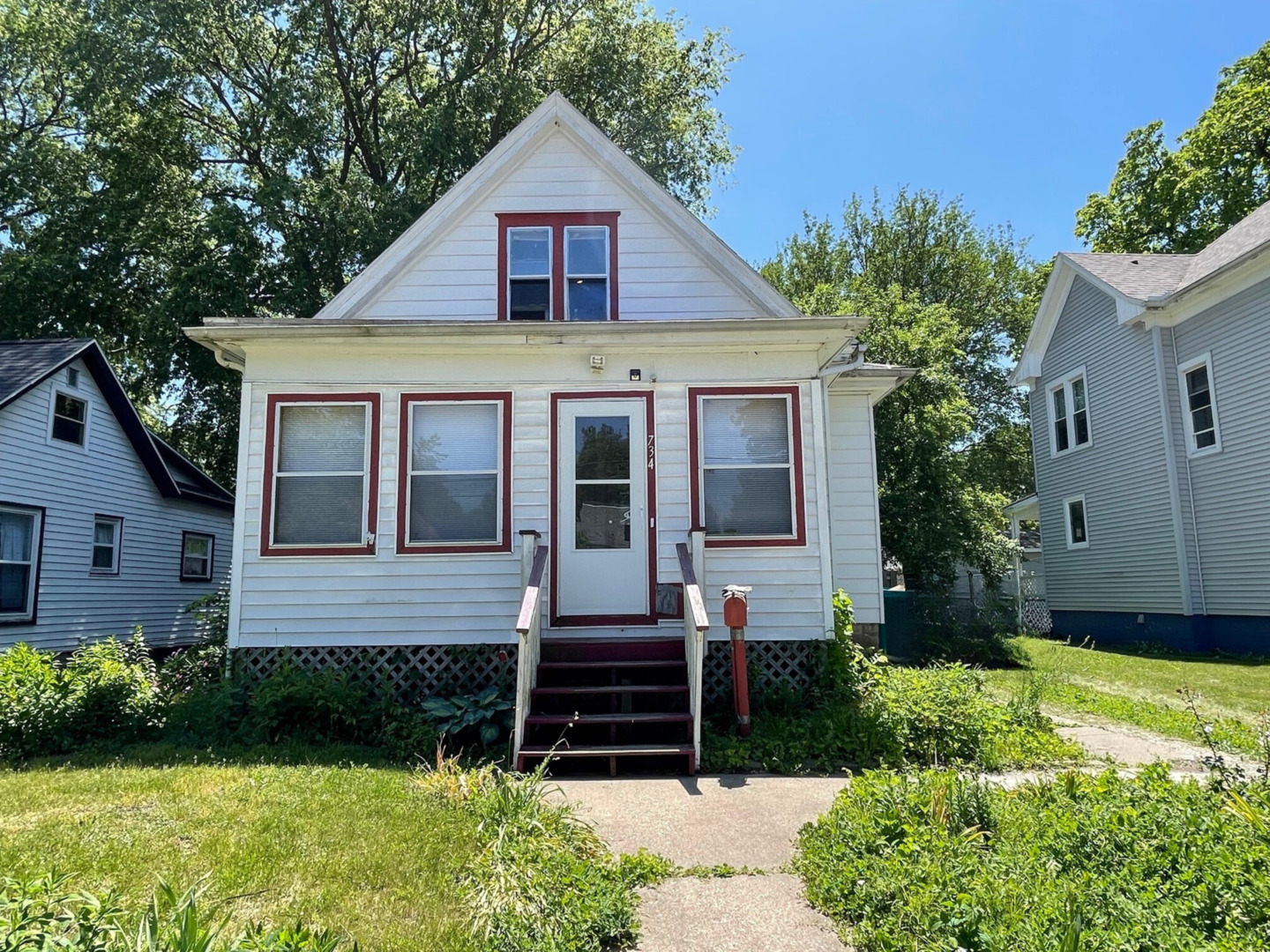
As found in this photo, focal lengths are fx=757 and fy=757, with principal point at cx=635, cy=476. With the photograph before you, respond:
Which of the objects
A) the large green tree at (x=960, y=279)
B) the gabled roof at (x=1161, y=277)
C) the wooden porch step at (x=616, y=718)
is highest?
the large green tree at (x=960, y=279)

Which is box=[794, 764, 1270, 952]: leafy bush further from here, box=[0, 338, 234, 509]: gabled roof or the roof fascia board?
box=[0, 338, 234, 509]: gabled roof

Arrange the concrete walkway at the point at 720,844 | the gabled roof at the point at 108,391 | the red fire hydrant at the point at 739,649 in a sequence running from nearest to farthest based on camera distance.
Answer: the concrete walkway at the point at 720,844 → the red fire hydrant at the point at 739,649 → the gabled roof at the point at 108,391

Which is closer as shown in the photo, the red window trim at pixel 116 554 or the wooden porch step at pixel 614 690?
the wooden porch step at pixel 614 690

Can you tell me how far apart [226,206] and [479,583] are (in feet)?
46.6

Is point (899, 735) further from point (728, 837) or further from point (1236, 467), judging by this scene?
point (1236, 467)

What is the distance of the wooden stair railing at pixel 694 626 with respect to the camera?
19.4ft

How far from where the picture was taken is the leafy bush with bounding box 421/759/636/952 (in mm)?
3186

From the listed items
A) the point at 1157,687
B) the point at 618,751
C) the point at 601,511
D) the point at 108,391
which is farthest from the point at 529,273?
the point at 1157,687

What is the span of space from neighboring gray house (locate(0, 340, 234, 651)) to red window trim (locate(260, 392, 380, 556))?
621cm

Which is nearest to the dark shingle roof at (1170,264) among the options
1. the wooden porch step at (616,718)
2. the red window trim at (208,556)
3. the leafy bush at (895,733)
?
the leafy bush at (895,733)

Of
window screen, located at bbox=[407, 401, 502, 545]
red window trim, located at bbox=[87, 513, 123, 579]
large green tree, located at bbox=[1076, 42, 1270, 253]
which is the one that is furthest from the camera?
large green tree, located at bbox=[1076, 42, 1270, 253]

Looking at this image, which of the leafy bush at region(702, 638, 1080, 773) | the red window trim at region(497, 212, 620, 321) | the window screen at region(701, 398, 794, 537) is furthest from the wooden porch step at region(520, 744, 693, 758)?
the red window trim at region(497, 212, 620, 321)

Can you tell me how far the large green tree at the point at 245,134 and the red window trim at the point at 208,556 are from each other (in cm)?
367

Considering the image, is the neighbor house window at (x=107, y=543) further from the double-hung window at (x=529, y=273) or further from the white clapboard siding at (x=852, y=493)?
the white clapboard siding at (x=852, y=493)
